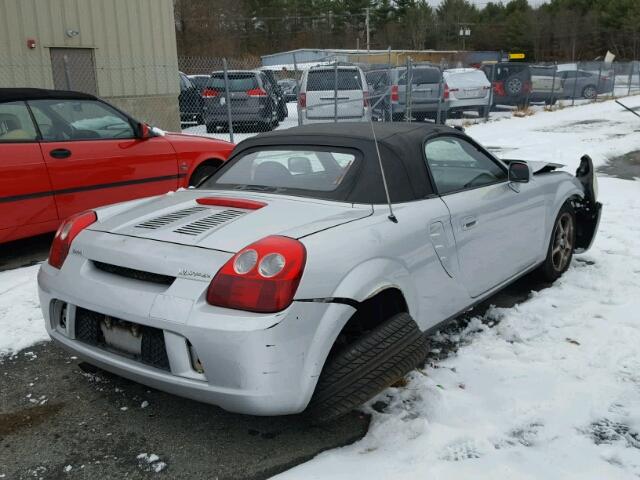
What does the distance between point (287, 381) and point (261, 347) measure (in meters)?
0.19

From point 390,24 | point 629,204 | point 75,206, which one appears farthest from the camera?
point 390,24

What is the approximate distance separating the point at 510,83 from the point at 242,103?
10.1 m

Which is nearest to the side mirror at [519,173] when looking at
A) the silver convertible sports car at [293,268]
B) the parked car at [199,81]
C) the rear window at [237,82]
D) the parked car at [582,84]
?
the silver convertible sports car at [293,268]

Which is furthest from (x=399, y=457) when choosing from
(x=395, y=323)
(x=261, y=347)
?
(x=261, y=347)

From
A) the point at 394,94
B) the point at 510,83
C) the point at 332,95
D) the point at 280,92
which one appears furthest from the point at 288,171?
the point at 510,83

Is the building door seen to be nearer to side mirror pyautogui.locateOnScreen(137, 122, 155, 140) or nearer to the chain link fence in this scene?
the chain link fence

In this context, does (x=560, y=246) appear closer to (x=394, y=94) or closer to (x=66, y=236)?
(x=66, y=236)

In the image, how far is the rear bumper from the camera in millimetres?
2389

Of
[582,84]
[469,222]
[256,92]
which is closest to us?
[469,222]

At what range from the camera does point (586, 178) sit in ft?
17.3

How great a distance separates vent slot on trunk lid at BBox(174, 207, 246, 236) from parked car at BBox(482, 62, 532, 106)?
18711mm

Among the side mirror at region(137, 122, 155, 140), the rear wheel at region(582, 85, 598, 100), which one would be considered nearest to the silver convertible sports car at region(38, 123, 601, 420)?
the side mirror at region(137, 122, 155, 140)

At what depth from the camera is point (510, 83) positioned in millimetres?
20516

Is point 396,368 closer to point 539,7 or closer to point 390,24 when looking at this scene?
point 390,24
